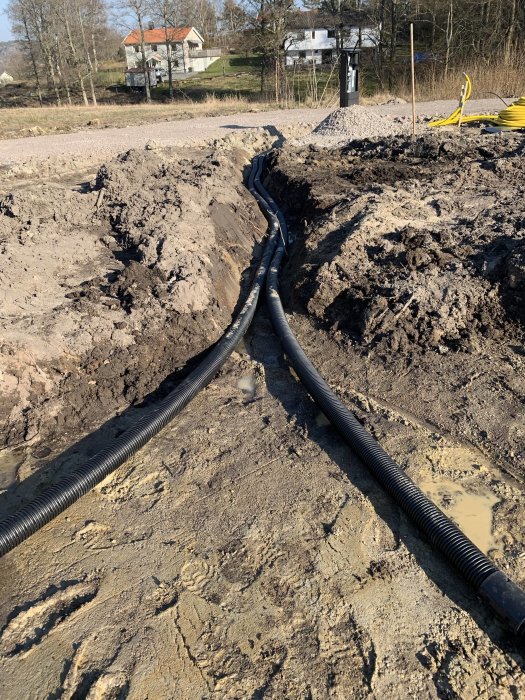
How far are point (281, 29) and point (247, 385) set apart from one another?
30.6 metres

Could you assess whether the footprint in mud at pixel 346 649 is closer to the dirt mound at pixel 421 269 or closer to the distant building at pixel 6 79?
the dirt mound at pixel 421 269

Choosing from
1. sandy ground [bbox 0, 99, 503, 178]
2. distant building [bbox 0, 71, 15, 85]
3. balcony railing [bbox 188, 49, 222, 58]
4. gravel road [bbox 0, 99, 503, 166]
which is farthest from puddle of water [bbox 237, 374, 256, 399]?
distant building [bbox 0, 71, 15, 85]

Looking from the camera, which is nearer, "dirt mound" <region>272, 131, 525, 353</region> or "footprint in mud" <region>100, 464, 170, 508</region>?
"footprint in mud" <region>100, 464, 170, 508</region>

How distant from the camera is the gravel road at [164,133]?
45.1 feet

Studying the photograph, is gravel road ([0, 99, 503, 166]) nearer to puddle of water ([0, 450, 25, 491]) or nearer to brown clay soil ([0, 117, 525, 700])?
brown clay soil ([0, 117, 525, 700])

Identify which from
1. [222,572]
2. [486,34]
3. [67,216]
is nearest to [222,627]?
[222,572]

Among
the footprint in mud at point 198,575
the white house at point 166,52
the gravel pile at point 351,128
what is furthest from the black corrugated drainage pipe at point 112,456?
the white house at point 166,52

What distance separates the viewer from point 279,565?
2.98 m

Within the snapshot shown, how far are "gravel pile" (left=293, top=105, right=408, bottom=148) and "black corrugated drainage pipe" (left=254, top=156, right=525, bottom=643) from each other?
8.83m

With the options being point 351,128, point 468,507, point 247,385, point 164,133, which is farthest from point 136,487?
point 164,133

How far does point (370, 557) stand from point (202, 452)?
1.52 m

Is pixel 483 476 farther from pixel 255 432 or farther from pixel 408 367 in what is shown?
pixel 255 432

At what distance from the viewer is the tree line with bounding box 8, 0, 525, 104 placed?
25.1m

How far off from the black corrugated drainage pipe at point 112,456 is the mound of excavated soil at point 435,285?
1295 mm
